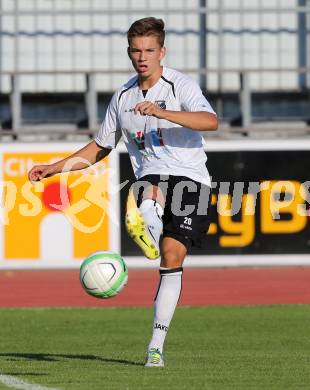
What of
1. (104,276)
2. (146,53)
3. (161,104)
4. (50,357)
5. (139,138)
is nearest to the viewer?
(146,53)

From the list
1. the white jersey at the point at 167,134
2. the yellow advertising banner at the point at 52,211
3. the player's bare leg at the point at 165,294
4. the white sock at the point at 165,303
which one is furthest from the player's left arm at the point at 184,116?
the yellow advertising banner at the point at 52,211

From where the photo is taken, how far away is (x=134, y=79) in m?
8.62

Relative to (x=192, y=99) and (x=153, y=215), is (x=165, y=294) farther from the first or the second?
(x=192, y=99)

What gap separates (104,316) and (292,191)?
275 inches

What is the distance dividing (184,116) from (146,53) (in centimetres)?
56

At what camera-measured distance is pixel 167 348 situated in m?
10.0

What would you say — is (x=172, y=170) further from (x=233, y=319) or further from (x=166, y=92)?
(x=233, y=319)

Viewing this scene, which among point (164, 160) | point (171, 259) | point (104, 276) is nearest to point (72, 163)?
point (164, 160)

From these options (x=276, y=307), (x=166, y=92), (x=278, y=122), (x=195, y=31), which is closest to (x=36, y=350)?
(x=166, y=92)

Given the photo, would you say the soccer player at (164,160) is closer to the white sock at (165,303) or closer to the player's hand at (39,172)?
the white sock at (165,303)

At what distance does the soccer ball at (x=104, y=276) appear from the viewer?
822 centimetres

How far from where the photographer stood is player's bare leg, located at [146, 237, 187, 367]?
8.19m

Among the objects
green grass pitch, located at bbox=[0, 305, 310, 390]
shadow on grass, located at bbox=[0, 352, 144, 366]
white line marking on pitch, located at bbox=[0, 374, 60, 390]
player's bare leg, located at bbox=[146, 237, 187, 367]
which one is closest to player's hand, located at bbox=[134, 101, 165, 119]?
player's bare leg, located at bbox=[146, 237, 187, 367]

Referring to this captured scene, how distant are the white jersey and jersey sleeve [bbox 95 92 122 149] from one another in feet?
0.66
